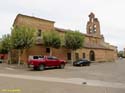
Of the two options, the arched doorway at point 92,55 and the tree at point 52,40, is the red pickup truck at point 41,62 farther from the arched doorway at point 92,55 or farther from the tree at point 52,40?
the arched doorway at point 92,55

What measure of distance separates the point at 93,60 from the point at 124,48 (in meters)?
62.9

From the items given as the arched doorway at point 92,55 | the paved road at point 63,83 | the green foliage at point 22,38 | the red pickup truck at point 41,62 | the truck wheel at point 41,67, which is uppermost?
the green foliage at point 22,38

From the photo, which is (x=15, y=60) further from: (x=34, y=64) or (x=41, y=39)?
(x=34, y=64)

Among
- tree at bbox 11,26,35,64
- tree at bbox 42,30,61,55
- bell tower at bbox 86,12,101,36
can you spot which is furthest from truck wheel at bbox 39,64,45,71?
bell tower at bbox 86,12,101,36

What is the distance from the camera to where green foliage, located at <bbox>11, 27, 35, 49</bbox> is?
2825cm

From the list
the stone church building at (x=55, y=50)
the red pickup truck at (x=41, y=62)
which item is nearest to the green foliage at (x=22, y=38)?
the red pickup truck at (x=41, y=62)

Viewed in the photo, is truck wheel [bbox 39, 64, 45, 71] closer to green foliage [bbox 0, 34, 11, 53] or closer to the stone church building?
the stone church building

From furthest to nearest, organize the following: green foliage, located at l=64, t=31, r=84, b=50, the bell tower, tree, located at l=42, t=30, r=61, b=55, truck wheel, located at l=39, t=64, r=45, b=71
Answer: the bell tower < green foliage, located at l=64, t=31, r=84, b=50 < tree, located at l=42, t=30, r=61, b=55 < truck wheel, located at l=39, t=64, r=45, b=71

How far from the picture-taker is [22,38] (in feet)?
93.0

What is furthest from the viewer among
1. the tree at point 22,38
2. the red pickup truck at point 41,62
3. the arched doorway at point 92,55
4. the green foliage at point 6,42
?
the arched doorway at point 92,55

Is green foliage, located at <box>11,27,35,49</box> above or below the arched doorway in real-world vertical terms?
above

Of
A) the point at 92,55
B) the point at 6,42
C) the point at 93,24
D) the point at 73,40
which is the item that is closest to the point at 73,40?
the point at 73,40

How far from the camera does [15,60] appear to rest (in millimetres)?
35281

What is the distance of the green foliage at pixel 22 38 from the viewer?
28.2 meters
